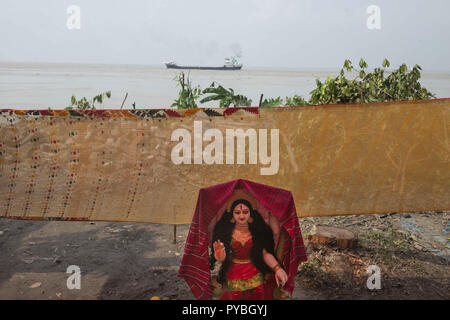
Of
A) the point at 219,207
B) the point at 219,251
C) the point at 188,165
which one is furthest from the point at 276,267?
the point at 188,165

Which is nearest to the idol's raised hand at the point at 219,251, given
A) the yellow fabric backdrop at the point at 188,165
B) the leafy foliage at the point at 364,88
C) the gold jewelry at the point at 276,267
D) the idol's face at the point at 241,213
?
the idol's face at the point at 241,213

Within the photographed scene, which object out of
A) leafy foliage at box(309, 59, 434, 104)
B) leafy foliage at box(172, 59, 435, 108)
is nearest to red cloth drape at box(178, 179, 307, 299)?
leafy foliage at box(172, 59, 435, 108)

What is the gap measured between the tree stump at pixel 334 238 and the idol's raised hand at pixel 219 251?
88.0 inches

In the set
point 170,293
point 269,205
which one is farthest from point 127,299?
point 269,205

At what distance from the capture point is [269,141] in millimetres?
3484

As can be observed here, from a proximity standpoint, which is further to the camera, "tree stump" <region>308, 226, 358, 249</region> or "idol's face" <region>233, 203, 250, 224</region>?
"tree stump" <region>308, 226, 358, 249</region>

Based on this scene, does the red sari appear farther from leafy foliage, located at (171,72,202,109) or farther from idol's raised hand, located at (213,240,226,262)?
leafy foliage, located at (171,72,202,109)

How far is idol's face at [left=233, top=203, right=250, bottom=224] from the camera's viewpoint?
8.41 ft

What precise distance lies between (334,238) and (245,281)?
222cm

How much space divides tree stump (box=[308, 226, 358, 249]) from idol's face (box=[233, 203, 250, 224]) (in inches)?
86.8

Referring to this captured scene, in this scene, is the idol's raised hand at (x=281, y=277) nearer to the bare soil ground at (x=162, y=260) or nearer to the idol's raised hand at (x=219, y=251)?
the idol's raised hand at (x=219, y=251)

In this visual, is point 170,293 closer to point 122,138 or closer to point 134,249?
point 134,249

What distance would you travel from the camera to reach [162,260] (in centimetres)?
440

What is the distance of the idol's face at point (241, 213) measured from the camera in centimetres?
256
